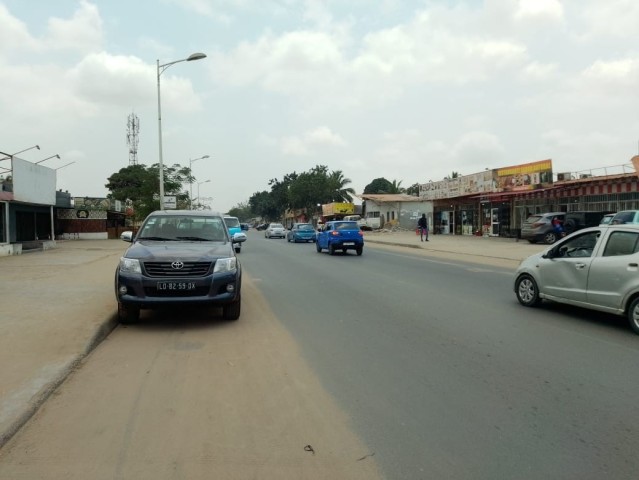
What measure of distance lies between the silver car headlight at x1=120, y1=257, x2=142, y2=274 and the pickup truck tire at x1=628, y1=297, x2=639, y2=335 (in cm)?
678

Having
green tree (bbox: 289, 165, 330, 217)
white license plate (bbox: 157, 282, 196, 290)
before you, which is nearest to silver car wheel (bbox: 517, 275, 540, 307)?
white license plate (bbox: 157, 282, 196, 290)

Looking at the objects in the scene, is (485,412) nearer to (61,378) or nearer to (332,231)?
(61,378)

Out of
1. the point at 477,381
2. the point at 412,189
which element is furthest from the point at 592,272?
the point at 412,189

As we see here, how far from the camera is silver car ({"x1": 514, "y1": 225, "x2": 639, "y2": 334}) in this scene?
702 centimetres

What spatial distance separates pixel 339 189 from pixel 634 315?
72.9 meters

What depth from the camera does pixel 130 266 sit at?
7.38 meters

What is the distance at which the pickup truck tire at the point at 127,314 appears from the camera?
25.2ft

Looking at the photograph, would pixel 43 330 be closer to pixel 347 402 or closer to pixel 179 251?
pixel 179 251

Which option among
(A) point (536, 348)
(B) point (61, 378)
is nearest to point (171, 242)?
(B) point (61, 378)

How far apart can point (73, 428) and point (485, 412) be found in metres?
3.29

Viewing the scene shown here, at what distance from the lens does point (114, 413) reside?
4270 mm

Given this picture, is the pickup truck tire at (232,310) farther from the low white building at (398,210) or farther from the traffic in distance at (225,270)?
the low white building at (398,210)

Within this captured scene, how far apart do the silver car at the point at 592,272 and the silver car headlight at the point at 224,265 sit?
513 cm

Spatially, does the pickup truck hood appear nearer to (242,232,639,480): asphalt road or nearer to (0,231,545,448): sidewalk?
(0,231,545,448): sidewalk
